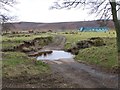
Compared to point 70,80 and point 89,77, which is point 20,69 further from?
point 89,77

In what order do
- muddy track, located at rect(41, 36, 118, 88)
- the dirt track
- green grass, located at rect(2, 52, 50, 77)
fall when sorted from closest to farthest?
1. the dirt track
2. muddy track, located at rect(41, 36, 118, 88)
3. green grass, located at rect(2, 52, 50, 77)

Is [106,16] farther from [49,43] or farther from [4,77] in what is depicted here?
[49,43]

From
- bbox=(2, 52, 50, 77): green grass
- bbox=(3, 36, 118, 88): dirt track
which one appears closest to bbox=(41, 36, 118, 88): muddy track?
bbox=(3, 36, 118, 88): dirt track

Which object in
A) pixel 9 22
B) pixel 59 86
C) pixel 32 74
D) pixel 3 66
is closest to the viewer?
pixel 59 86

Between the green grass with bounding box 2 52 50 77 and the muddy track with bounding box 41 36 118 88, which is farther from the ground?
the green grass with bounding box 2 52 50 77

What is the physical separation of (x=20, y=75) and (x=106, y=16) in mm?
7901

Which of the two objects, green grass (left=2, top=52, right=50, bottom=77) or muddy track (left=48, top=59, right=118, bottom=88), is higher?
green grass (left=2, top=52, right=50, bottom=77)

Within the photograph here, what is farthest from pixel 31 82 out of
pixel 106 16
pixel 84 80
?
pixel 106 16

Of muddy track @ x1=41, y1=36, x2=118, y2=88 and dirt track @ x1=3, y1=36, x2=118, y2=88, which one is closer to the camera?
dirt track @ x1=3, y1=36, x2=118, y2=88

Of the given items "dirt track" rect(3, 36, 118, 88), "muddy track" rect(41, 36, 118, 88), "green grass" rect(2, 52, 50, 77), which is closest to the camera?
"dirt track" rect(3, 36, 118, 88)

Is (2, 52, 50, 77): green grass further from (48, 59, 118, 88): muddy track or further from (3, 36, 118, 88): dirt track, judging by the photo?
(48, 59, 118, 88): muddy track

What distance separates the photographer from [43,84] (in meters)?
14.0

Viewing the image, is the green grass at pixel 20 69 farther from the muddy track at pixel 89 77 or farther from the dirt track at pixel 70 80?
the muddy track at pixel 89 77

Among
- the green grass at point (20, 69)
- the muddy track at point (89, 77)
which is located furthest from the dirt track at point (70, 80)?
the green grass at point (20, 69)
